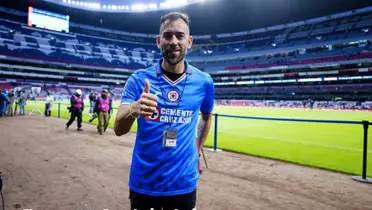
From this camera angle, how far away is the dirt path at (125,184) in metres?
3.87

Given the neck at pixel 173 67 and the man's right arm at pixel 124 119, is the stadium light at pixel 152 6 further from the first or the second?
the man's right arm at pixel 124 119

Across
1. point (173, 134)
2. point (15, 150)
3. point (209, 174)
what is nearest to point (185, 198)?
point (173, 134)

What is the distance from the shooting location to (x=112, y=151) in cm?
763

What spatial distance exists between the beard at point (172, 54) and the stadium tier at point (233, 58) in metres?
51.8

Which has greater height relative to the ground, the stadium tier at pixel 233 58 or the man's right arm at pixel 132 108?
the stadium tier at pixel 233 58

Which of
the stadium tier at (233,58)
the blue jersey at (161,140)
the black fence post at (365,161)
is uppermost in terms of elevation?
Result: the stadium tier at (233,58)

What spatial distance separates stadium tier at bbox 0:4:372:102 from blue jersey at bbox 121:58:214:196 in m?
51.8

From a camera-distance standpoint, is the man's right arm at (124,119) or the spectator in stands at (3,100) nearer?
the man's right arm at (124,119)

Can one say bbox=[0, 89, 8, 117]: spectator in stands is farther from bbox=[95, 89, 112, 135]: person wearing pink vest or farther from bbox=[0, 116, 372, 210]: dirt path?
bbox=[0, 116, 372, 210]: dirt path

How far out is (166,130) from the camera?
186 cm

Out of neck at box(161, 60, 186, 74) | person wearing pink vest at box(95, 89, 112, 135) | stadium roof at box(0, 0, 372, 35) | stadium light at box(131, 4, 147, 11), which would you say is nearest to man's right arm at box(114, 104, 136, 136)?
neck at box(161, 60, 186, 74)

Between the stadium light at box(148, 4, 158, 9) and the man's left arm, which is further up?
the stadium light at box(148, 4, 158, 9)

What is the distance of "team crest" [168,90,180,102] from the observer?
76.7 inches

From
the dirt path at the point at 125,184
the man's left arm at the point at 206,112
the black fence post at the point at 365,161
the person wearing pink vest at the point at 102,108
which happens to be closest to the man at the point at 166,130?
the man's left arm at the point at 206,112
